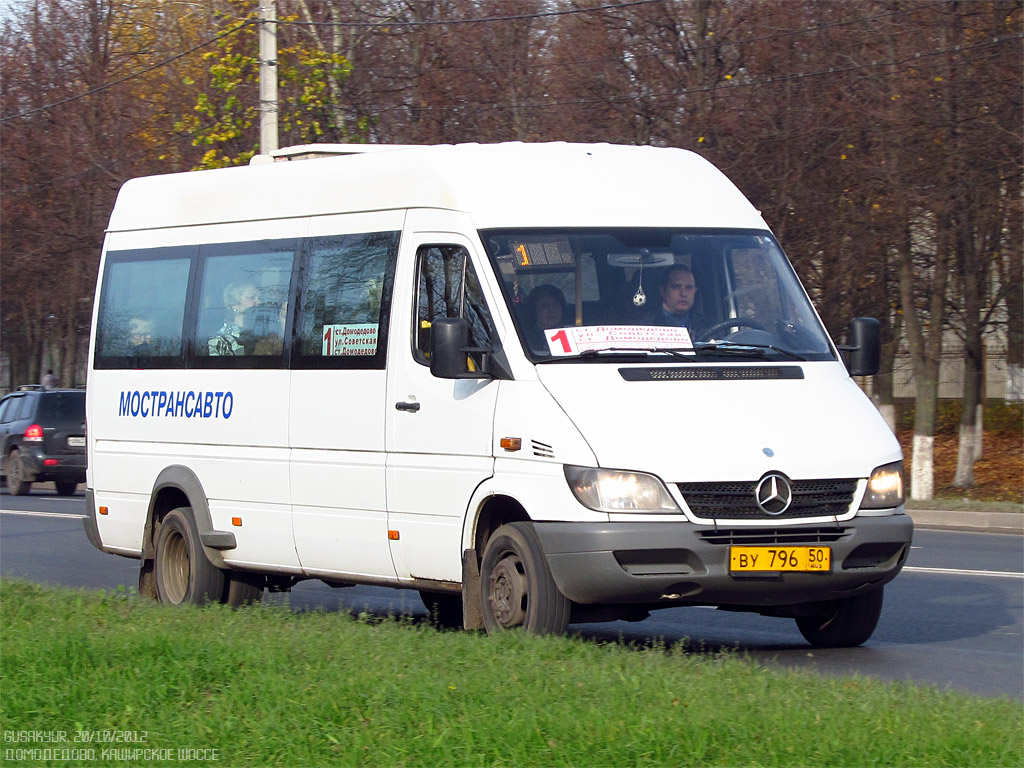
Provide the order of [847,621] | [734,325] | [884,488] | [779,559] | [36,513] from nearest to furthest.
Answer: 1. [779,559]
2. [884,488]
3. [734,325]
4. [847,621]
5. [36,513]

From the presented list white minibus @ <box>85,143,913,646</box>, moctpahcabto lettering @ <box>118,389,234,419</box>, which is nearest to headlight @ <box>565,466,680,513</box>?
white minibus @ <box>85,143,913,646</box>

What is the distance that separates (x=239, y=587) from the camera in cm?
1030

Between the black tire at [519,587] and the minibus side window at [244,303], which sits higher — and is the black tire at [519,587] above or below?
below

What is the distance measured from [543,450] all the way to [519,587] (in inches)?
27.9

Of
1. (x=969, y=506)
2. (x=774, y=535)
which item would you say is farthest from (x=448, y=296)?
(x=969, y=506)

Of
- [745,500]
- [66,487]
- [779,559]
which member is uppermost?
[745,500]

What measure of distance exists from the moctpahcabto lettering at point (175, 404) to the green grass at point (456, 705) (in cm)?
251

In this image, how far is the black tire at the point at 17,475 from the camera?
2543 centimetres

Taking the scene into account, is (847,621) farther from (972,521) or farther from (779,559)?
(972,521)

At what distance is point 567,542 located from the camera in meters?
7.35

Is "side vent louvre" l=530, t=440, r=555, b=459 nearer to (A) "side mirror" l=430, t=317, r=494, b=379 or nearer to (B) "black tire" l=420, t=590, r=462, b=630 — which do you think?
(A) "side mirror" l=430, t=317, r=494, b=379

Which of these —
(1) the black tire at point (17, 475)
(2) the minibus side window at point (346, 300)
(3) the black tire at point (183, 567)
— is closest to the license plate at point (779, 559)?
(2) the minibus side window at point (346, 300)

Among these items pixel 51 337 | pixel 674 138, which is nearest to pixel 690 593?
pixel 674 138

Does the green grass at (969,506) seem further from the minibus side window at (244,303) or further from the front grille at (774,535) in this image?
the front grille at (774,535)
